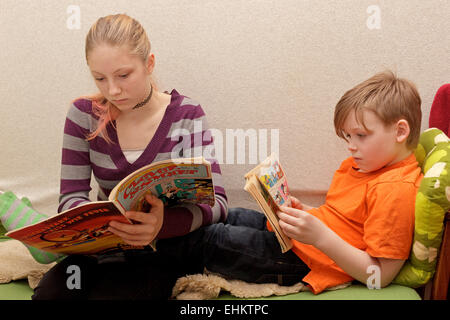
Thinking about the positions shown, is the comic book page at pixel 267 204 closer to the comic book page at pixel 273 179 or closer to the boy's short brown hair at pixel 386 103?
the comic book page at pixel 273 179

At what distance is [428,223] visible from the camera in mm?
1024

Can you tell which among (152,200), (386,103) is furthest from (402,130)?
(152,200)

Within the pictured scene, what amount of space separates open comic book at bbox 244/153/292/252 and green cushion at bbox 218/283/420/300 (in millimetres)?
121

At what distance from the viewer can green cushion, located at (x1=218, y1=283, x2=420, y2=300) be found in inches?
40.9

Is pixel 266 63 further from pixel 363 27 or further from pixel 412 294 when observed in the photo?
pixel 412 294

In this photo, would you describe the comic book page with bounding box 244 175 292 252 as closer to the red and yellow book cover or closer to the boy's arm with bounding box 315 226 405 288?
the boy's arm with bounding box 315 226 405 288

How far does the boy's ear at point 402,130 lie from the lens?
3.51 ft

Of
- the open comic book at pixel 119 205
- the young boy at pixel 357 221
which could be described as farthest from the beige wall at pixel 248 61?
the open comic book at pixel 119 205

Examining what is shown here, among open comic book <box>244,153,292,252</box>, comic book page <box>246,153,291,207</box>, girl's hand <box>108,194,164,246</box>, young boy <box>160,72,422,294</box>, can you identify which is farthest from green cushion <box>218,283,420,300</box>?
girl's hand <box>108,194,164,246</box>

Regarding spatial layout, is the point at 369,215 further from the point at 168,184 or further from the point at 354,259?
the point at 168,184

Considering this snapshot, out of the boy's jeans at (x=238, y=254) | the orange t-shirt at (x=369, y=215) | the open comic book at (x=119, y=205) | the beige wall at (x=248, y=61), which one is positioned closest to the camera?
the open comic book at (x=119, y=205)

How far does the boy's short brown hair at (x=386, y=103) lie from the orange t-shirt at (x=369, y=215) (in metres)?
0.11
